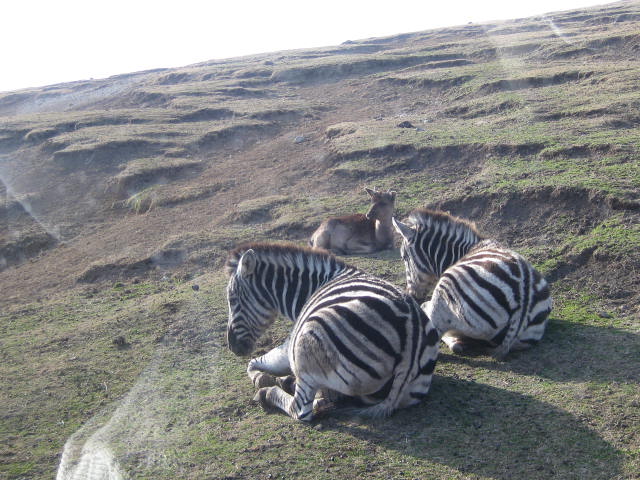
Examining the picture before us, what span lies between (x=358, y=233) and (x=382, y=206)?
2.46 feet

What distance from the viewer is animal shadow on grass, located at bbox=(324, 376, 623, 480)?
3.93 m

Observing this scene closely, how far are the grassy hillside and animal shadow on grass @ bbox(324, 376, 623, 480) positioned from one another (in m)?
0.02

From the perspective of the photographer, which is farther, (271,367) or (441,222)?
(441,222)

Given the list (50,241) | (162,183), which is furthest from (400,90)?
(50,241)

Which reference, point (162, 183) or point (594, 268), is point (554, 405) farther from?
point (162, 183)

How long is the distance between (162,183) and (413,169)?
8.25m

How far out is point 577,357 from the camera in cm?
552

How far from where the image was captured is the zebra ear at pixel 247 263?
18.5ft

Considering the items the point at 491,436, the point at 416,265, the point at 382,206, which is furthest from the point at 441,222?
the point at 382,206

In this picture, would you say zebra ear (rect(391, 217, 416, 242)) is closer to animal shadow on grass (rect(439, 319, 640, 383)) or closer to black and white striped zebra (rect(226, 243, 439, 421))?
animal shadow on grass (rect(439, 319, 640, 383))

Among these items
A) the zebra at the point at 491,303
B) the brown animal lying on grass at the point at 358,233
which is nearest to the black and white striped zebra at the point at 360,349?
the zebra at the point at 491,303

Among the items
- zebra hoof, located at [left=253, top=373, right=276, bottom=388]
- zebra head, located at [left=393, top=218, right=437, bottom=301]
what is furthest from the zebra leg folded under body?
zebra head, located at [left=393, top=218, right=437, bottom=301]

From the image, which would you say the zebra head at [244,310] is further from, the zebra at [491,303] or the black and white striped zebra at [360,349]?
the zebra at [491,303]

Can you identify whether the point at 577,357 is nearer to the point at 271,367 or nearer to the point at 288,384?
the point at 288,384
